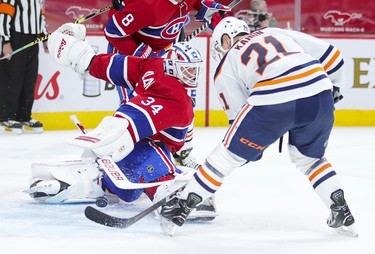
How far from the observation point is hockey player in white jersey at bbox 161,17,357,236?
317 centimetres

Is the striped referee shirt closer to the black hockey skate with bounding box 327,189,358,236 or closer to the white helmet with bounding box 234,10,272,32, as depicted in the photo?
the white helmet with bounding box 234,10,272,32

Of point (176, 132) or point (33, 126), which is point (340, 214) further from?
point (33, 126)

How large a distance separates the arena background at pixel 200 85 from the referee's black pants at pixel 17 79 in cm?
15

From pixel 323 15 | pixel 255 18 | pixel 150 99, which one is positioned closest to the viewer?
pixel 150 99

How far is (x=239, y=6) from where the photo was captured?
788 centimetres

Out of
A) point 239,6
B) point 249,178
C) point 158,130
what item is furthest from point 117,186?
point 239,6

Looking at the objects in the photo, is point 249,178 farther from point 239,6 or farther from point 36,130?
point 239,6

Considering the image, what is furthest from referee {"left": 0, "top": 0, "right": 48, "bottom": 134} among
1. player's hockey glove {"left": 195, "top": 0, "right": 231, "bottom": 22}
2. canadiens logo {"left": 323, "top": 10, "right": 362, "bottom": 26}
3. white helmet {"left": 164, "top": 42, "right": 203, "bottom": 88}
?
canadiens logo {"left": 323, "top": 10, "right": 362, "bottom": 26}

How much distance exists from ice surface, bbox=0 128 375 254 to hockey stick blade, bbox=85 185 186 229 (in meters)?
0.03

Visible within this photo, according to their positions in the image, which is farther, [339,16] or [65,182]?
[339,16]

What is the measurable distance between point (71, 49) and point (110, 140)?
50 cm

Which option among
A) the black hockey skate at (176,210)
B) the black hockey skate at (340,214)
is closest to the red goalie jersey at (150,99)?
the black hockey skate at (176,210)

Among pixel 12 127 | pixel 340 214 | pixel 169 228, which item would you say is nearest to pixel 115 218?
pixel 169 228

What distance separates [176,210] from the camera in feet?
10.9
